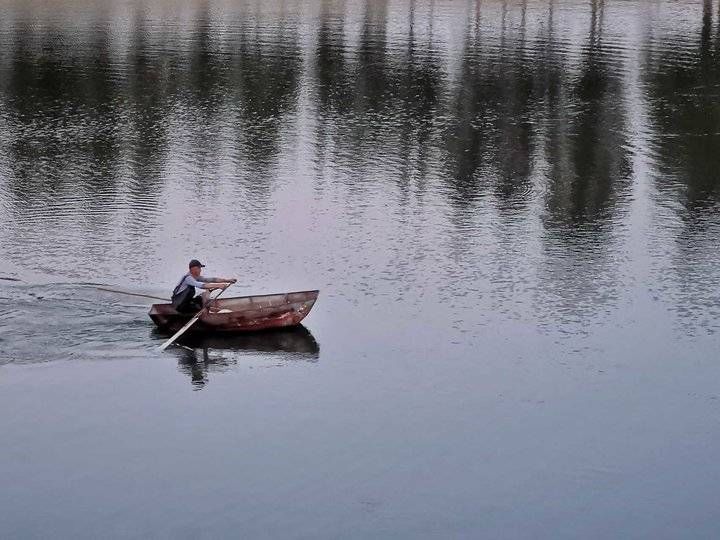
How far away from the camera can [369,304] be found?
42.0 metres

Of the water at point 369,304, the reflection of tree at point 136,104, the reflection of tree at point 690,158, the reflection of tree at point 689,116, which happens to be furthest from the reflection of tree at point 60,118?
the reflection of tree at point 689,116

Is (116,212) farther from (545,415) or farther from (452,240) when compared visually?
(545,415)

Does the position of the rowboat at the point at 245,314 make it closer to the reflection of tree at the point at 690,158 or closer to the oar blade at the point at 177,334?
the oar blade at the point at 177,334

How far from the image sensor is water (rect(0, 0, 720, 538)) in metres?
30.6

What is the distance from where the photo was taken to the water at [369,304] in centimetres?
3064

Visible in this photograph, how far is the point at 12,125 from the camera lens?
6812 centimetres

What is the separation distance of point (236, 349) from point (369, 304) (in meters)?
5.41

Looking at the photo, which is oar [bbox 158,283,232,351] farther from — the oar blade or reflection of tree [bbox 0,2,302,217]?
reflection of tree [bbox 0,2,302,217]

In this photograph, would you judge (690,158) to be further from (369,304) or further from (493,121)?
(369,304)

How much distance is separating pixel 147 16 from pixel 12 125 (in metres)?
48.8

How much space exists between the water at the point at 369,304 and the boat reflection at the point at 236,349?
0.14 m

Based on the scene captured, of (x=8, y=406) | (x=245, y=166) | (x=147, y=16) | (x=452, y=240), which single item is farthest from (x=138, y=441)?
(x=147, y=16)

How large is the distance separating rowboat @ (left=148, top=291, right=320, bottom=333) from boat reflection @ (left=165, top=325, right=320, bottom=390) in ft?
0.87

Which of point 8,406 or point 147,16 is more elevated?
point 147,16
